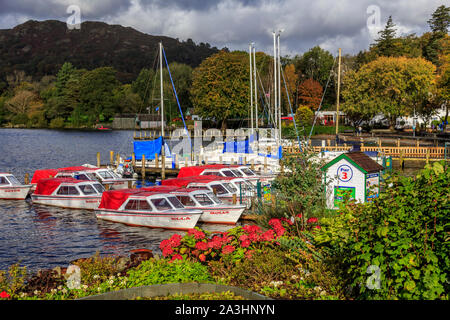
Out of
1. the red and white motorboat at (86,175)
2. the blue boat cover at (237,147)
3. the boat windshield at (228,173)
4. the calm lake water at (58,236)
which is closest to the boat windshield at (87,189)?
the calm lake water at (58,236)

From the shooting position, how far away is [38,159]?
74.5 m

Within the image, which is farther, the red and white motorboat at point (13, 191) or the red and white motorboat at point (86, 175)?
the red and white motorboat at point (86, 175)

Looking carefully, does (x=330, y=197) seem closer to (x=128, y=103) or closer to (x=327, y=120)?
(x=327, y=120)

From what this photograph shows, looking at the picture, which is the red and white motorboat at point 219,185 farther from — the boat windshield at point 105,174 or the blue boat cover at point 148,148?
the blue boat cover at point 148,148

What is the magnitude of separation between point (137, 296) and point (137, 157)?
150ft

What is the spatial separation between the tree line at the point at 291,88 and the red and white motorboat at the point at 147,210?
24.3 metres

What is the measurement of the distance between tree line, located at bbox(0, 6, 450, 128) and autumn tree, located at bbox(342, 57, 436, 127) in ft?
0.58

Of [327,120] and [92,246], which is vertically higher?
[327,120]

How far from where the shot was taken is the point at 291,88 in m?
122

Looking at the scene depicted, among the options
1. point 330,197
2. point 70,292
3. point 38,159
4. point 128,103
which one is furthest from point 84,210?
point 128,103

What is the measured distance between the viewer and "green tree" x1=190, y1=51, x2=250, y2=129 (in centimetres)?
9788

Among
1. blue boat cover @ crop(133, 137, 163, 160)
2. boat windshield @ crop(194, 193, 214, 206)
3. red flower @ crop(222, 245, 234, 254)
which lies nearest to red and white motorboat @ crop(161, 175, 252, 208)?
boat windshield @ crop(194, 193, 214, 206)

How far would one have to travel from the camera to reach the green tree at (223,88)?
9788 cm

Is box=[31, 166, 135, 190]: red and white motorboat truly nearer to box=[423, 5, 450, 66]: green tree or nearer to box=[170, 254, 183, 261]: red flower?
box=[170, 254, 183, 261]: red flower
